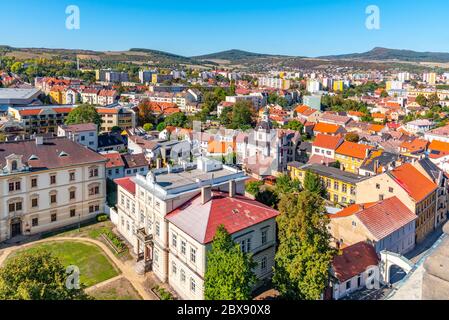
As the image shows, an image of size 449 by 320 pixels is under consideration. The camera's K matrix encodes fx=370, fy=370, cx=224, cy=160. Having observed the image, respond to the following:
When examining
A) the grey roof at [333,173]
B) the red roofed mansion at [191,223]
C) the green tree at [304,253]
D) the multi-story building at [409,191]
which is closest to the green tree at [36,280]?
the red roofed mansion at [191,223]

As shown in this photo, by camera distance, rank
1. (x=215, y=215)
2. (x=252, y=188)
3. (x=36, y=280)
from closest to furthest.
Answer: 1. (x=36, y=280)
2. (x=215, y=215)
3. (x=252, y=188)

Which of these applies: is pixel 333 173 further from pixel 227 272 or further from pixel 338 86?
pixel 338 86

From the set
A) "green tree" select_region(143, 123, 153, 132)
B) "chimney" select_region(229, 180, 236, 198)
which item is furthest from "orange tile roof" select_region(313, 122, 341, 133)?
"chimney" select_region(229, 180, 236, 198)

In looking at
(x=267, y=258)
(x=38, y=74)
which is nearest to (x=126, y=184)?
(x=267, y=258)

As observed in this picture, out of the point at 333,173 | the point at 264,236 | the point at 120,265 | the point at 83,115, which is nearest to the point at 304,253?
the point at 264,236

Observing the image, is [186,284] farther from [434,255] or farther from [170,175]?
[434,255]

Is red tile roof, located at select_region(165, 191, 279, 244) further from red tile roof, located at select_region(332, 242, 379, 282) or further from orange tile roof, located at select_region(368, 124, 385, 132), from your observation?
orange tile roof, located at select_region(368, 124, 385, 132)
